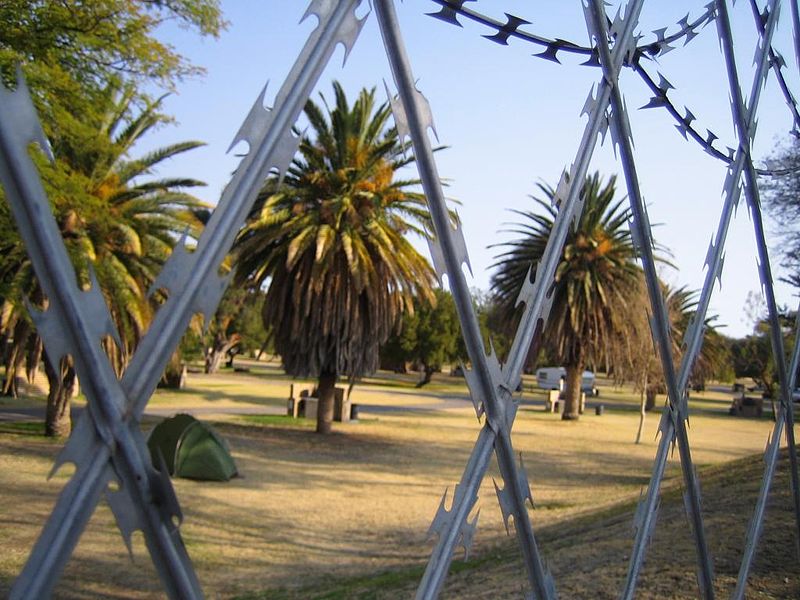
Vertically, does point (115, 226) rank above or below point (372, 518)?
above

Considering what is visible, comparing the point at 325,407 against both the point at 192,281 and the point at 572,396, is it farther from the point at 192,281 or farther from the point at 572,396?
the point at 192,281

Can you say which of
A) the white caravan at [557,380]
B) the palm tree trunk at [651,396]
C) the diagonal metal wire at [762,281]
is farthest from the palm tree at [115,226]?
the white caravan at [557,380]

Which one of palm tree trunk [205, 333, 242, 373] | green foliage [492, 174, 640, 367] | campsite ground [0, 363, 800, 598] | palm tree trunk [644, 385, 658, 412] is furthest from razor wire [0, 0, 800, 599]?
palm tree trunk [205, 333, 242, 373]

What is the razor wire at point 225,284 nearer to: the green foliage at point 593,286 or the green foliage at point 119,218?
the green foliage at point 119,218

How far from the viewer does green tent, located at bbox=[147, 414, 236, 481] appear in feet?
41.2

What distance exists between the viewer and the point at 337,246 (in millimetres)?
18344

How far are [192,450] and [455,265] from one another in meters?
11.7

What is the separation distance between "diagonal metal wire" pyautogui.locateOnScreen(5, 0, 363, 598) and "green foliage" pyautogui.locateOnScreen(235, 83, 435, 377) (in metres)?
16.5

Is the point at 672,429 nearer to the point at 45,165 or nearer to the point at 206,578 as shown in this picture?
the point at 206,578

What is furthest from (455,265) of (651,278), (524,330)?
(651,278)

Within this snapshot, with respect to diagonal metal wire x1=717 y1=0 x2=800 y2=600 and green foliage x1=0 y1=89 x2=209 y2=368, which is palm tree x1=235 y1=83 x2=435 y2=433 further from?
diagonal metal wire x1=717 y1=0 x2=800 y2=600

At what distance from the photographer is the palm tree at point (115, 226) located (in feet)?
46.2

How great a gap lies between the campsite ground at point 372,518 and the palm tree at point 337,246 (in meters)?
2.50

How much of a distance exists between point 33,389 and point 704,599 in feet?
87.7
